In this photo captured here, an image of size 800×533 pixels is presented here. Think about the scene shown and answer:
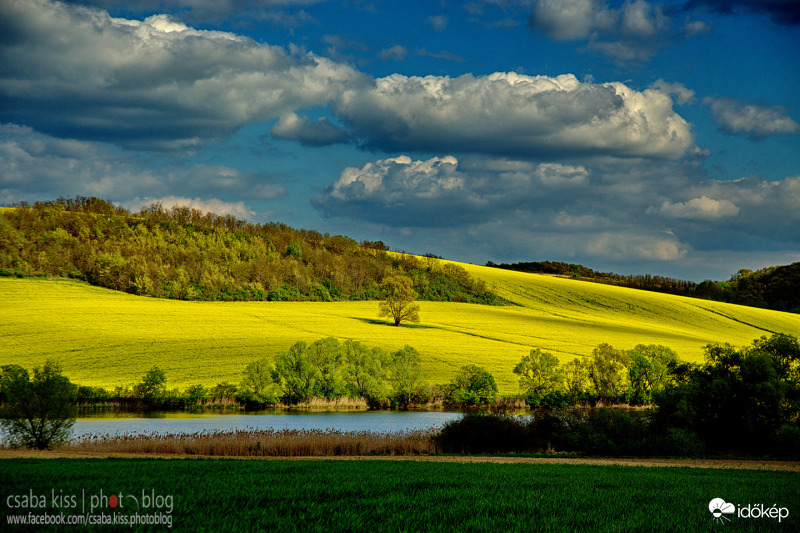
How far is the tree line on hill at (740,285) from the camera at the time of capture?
13988cm


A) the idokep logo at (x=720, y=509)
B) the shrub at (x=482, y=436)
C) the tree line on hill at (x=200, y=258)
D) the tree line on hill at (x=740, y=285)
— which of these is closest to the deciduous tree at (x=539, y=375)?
the shrub at (x=482, y=436)

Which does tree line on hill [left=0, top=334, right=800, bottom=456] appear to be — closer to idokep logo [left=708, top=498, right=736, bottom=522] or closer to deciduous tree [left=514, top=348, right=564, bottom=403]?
deciduous tree [left=514, top=348, right=564, bottom=403]

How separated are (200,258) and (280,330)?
40630 millimetres

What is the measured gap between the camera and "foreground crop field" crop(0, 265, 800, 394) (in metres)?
58.9

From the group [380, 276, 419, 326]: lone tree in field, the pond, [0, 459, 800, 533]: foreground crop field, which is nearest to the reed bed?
the pond

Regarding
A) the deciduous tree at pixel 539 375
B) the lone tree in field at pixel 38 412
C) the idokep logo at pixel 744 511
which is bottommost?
the deciduous tree at pixel 539 375

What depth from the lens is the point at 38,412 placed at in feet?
94.5

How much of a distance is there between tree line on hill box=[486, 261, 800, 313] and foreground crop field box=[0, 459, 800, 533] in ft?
458

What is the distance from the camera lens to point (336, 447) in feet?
93.2

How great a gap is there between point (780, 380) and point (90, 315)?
235 ft

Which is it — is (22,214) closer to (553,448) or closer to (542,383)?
(542,383)

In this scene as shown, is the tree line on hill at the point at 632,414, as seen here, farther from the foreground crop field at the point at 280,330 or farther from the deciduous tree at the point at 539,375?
the foreground crop field at the point at 280,330

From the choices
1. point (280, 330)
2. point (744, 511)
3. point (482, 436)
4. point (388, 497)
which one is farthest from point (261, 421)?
point (744, 511)

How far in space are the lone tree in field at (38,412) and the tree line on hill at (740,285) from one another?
144 m
